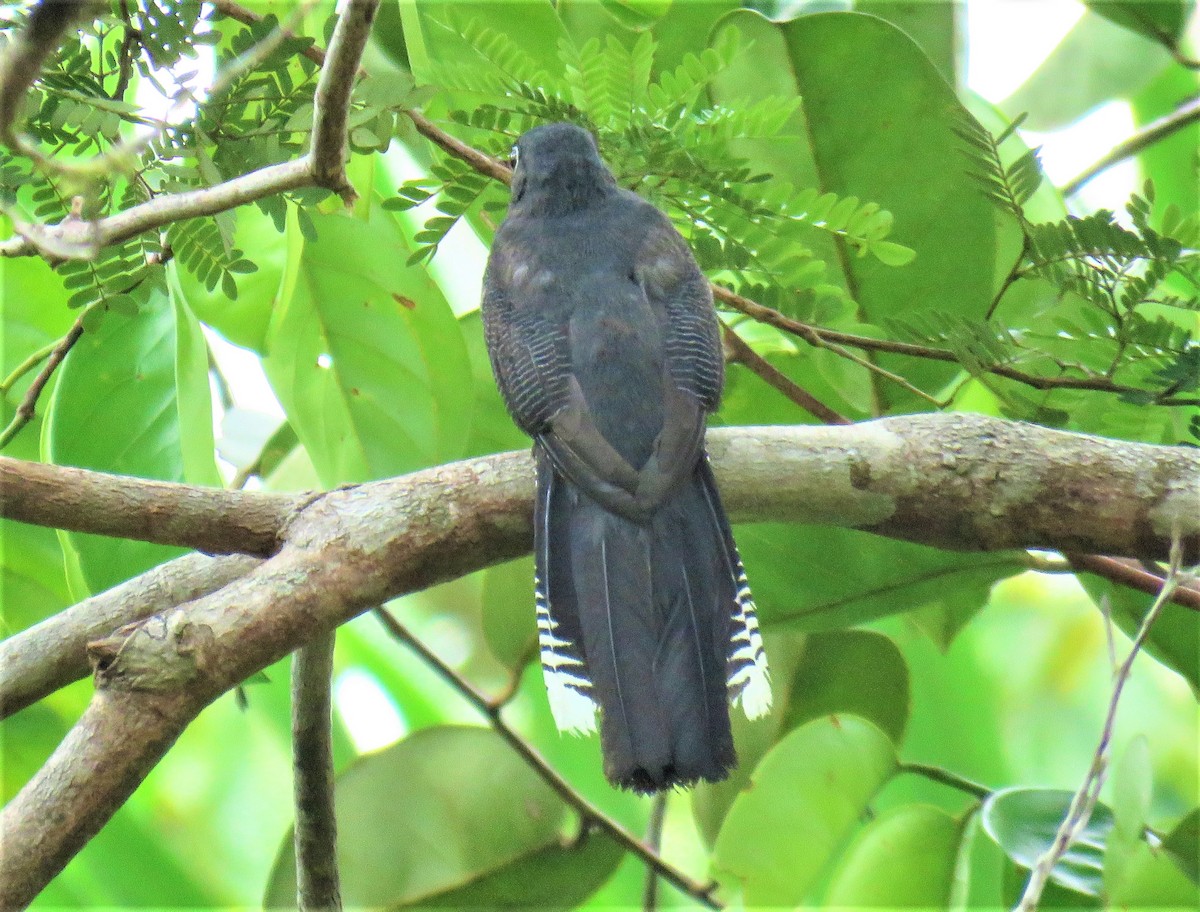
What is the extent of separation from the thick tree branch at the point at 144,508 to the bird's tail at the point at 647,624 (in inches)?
18.1

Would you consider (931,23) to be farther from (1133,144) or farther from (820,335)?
(820,335)

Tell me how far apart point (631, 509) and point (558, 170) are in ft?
3.01

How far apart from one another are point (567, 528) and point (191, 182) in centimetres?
85

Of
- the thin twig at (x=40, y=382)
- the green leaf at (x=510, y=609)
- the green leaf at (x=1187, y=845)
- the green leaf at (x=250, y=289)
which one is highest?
the green leaf at (x=250, y=289)

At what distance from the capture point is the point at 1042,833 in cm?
252

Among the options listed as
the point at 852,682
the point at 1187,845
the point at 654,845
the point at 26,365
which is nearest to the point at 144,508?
the point at 26,365

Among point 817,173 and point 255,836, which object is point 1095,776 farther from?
point 255,836

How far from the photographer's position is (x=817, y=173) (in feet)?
9.39

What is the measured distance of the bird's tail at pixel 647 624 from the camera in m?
1.98

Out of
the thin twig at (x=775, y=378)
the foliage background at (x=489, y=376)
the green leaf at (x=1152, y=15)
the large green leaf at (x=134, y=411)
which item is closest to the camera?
the foliage background at (x=489, y=376)

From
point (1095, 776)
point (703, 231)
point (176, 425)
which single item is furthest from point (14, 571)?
point (1095, 776)

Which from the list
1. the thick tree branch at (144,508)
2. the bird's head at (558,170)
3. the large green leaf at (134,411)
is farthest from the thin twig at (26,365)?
the bird's head at (558,170)

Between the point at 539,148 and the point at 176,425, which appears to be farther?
the point at 539,148

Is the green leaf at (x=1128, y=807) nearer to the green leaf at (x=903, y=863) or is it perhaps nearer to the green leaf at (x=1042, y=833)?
the green leaf at (x=1042, y=833)
